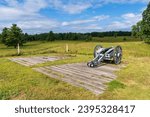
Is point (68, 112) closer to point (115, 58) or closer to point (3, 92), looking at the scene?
point (3, 92)

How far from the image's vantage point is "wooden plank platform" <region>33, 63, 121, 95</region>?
25.1 ft

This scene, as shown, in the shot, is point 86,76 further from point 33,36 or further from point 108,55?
point 33,36

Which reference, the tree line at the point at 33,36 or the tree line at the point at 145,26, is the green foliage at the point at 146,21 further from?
the tree line at the point at 33,36

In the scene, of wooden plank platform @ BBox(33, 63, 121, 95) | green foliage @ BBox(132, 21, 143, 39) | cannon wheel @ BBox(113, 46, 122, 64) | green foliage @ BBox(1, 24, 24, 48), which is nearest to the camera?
wooden plank platform @ BBox(33, 63, 121, 95)

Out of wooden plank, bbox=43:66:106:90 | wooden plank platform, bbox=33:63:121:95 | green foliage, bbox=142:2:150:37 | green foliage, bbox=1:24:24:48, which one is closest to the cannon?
wooden plank platform, bbox=33:63:121:95

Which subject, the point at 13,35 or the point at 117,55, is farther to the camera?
the point at 13,35

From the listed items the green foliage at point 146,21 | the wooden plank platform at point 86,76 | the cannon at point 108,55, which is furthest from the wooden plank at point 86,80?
the green foliage at point 146,21

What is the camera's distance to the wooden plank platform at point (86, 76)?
25.1 ft

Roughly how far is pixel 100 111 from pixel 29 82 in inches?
156

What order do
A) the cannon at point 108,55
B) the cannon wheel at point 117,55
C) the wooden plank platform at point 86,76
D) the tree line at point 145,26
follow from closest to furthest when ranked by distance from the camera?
the wooden plank platform at point 86,76
the cannon at point 108,55
the cannon wheel at point 117,55
the tree line at point 145,26

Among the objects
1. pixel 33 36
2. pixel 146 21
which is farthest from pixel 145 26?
pixel 33 36

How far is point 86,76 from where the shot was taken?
9.01 meters

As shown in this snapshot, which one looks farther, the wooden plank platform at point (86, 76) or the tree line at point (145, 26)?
the tree line at point (145, 26)

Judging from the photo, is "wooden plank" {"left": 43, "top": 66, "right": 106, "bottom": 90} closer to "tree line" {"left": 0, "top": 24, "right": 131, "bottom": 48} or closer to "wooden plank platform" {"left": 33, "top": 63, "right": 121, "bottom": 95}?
"wooden plank platform" {"left": 33, "top": 63, "right": 121, "bottom": 95}
